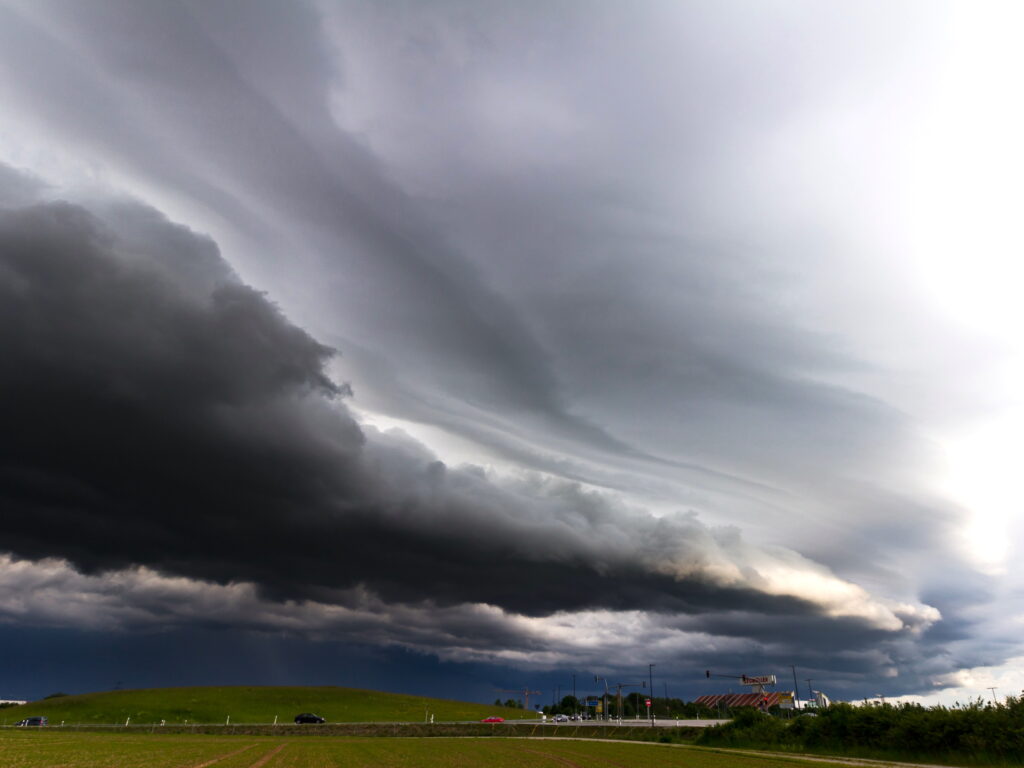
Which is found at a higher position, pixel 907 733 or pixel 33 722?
pixel 907 733

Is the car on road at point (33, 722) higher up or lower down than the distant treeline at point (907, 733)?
lower down

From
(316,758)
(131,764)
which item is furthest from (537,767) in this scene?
(131,764)

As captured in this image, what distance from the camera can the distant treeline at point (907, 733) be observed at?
200 feet

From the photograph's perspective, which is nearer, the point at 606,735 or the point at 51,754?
the point at 51,754

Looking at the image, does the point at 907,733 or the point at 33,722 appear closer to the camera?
the point at 907,733

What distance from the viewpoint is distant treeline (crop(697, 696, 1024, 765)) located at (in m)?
61.1

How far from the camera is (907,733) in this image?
70.5 m

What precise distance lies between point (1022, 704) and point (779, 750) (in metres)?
33.2

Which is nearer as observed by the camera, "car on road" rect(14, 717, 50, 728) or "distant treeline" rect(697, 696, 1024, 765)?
"distant treeline" rect(697, 696, 1024, 765)

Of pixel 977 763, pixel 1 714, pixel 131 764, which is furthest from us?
pixel 1 714

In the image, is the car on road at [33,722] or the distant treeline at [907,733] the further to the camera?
the car on road at [33,722]

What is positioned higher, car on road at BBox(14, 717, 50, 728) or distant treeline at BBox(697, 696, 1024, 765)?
distant treeline at BBox(697, 696, 1024, 765)

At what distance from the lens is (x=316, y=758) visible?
209 feet

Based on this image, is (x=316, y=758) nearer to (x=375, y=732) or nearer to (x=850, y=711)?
(x=850, y=711)
